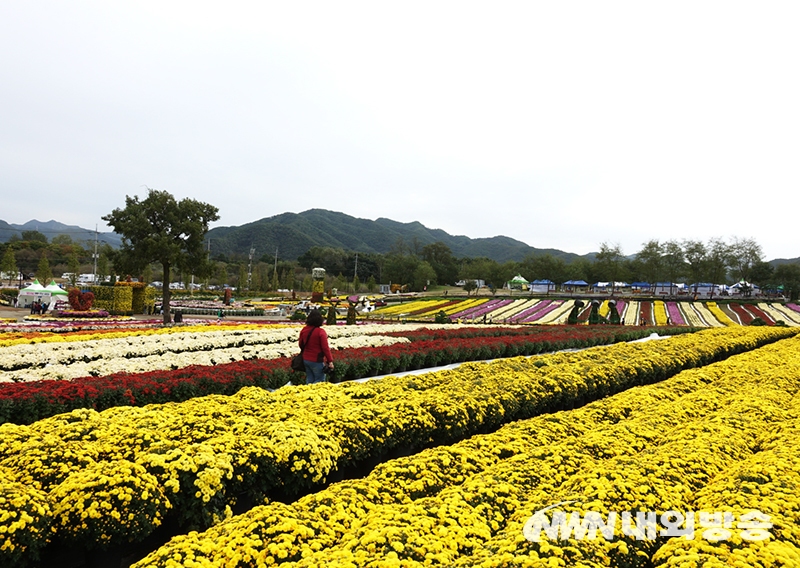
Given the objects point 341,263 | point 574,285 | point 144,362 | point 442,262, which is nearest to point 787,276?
point 574,285

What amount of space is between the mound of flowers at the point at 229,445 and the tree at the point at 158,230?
2011 cm

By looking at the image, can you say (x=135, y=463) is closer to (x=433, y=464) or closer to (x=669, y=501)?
(x=433, y=464)

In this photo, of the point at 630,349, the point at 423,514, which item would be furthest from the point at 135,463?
the point at 630,349

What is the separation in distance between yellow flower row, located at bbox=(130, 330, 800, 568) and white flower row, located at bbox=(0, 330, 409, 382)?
6801mm

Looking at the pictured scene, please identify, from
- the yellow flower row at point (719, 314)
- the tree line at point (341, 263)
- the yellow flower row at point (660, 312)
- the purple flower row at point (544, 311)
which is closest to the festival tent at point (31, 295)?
the tree line at point (341, 263)

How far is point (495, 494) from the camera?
3.56 meters

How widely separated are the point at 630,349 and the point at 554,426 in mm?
7040

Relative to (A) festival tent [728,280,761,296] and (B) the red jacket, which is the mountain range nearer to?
(A) festival tent [728,280,761,296]

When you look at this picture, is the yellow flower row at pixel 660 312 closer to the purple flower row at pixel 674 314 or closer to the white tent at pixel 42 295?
the purple flower row at pixel 674 314

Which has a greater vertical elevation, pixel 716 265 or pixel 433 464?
pixel 716 265

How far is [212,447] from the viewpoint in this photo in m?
4.00

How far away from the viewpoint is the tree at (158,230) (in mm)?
23828

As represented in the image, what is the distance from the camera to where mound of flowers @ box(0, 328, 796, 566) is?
3287mm

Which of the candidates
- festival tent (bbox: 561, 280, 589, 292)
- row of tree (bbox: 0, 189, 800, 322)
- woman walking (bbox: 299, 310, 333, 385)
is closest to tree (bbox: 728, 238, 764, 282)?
row of tree (bbox: 0, 189, 800, 322)
